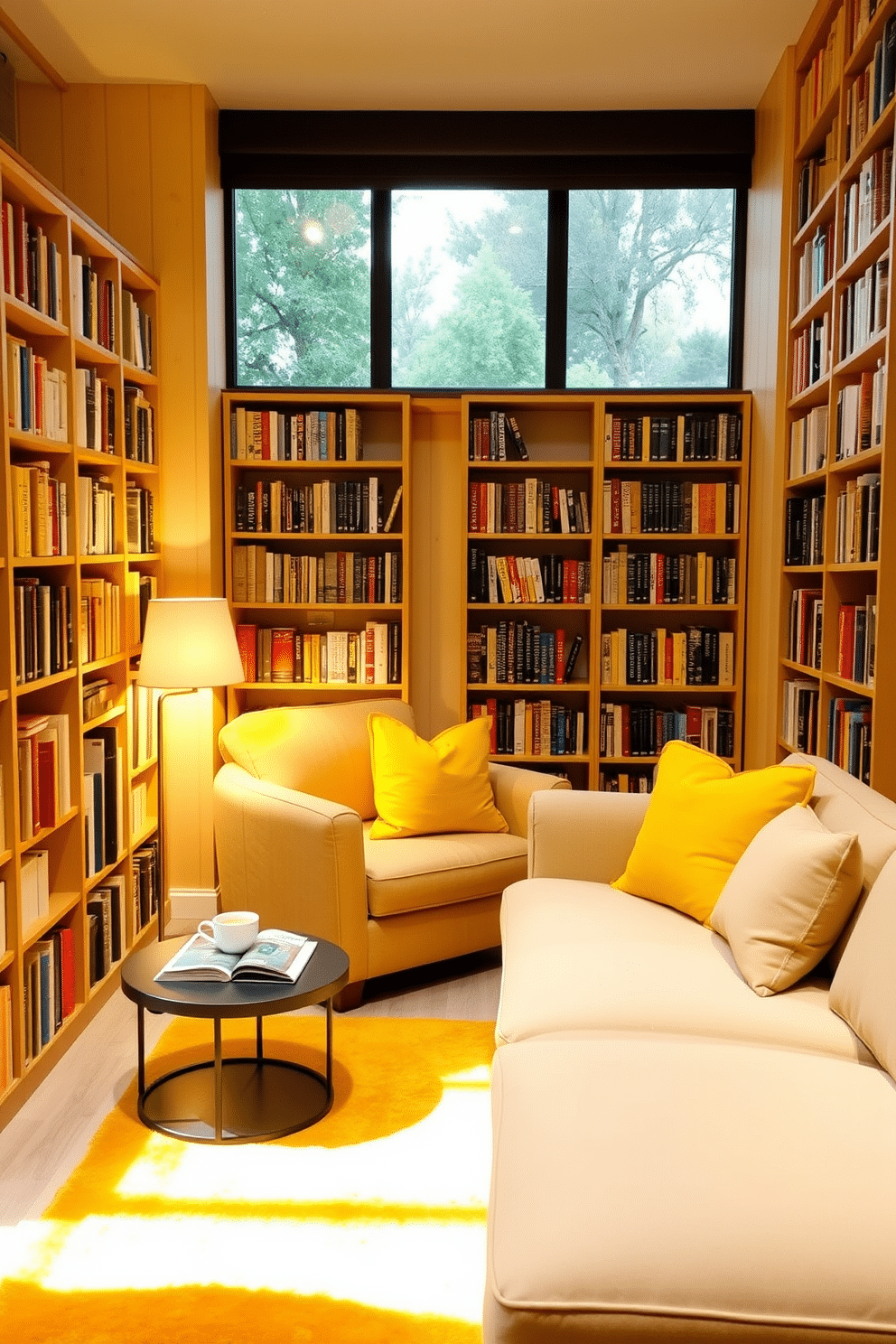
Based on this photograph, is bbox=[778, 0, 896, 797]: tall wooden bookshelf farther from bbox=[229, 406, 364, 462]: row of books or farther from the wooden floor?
bbox=[229, 406, 364, 462]: row of books

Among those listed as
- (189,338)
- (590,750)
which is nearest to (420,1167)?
(590,750)

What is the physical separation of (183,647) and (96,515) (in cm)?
50

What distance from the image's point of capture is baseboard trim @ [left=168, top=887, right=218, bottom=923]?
4.29 m

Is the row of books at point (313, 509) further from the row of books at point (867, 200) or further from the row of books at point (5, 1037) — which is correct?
the row of books at point (5, 1037)

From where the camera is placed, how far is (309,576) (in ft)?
14.4

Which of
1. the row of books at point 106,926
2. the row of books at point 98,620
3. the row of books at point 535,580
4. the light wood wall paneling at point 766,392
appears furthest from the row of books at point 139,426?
the light wood wall paneling at point 766,392

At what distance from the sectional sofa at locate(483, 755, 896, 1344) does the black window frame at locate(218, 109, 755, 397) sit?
268cm

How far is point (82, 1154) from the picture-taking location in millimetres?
2541

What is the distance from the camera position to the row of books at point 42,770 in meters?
2.84

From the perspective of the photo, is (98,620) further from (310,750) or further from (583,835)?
(583,835)

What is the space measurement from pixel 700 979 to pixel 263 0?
3104 millimetres

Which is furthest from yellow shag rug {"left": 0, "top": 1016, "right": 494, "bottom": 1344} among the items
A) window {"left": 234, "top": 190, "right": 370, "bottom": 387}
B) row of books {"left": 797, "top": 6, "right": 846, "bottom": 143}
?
row of books {"left": 797, "top": 6, "right": 846, "bottom": 143}

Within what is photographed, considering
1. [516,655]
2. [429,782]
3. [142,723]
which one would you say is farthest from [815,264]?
[142,723]

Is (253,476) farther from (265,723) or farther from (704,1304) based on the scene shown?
(704,1304)
